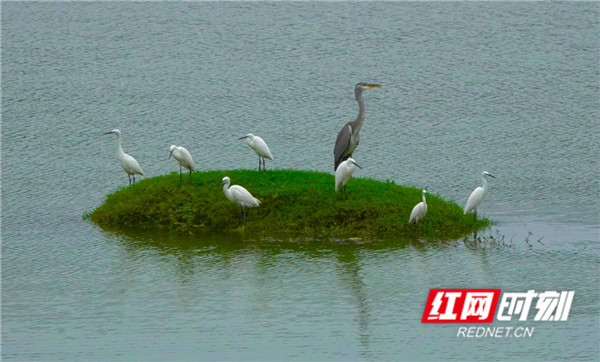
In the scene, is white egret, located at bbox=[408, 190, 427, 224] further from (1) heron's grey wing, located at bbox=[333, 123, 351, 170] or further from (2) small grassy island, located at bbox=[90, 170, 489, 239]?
(1) heron's grey wing, located at bbox=[333, 123, 351, 170]

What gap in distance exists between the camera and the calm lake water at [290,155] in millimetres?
15773

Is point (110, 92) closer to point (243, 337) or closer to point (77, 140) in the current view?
point (77, 140)

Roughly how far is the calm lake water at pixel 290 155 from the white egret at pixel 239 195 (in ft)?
2.76

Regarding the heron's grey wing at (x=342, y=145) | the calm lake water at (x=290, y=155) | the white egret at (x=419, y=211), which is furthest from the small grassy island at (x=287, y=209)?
the heron's grey wing at (x=342, y=145)

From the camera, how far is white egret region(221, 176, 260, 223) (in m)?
21.3

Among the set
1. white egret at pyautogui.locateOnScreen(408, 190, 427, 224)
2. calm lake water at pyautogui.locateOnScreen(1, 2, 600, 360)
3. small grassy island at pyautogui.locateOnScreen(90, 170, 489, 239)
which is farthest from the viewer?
small grassy island at pyautogui.locateOnScreen(90, 170, 489, 239)

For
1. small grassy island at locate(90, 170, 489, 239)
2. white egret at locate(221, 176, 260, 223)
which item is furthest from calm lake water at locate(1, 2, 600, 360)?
white egret at locate(221, 176, 260, 223)

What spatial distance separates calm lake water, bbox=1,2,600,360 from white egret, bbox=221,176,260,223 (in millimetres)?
840

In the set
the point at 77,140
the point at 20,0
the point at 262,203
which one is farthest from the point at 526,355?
the point at 20,0

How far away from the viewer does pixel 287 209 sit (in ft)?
71.7

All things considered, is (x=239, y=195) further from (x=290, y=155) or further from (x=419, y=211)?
(x=290, y=155)

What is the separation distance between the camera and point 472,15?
165 feet

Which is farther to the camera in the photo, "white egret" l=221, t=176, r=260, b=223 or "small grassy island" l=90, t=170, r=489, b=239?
"small grassy island" l=90, t=170, r=489, b=239

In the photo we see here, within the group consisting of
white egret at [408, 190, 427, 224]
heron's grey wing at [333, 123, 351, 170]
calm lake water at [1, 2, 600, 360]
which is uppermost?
heron's grey wing at [333, 123, 351, 170]
